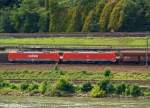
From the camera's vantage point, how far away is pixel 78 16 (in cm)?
11938

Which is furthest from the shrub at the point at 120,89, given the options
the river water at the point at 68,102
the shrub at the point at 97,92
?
the river water at the point at 68,102

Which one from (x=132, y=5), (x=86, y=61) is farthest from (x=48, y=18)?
(x=86, y=61)

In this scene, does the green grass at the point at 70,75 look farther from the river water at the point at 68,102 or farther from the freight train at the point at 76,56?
the river water at the point at 68,102

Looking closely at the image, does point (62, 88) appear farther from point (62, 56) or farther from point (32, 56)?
point (32, 56)

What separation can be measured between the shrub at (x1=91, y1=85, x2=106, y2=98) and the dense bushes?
31639mm

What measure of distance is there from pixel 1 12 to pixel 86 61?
2500 cm

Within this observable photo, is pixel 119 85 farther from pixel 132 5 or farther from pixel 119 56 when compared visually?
pixel 132 5

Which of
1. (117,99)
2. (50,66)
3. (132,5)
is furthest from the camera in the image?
(132,5)

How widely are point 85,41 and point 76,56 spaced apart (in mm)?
8627

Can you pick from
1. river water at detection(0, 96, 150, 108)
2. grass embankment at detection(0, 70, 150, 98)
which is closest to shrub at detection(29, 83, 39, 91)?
grass embankment at detection(0, 70, 150, 98)

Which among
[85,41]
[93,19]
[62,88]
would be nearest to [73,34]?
[85,41]

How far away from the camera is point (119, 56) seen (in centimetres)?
10212

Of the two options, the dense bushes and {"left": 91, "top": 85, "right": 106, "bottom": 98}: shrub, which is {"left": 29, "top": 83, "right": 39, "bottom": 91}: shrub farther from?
the dense bushes

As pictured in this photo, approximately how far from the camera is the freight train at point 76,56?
4011 inches
